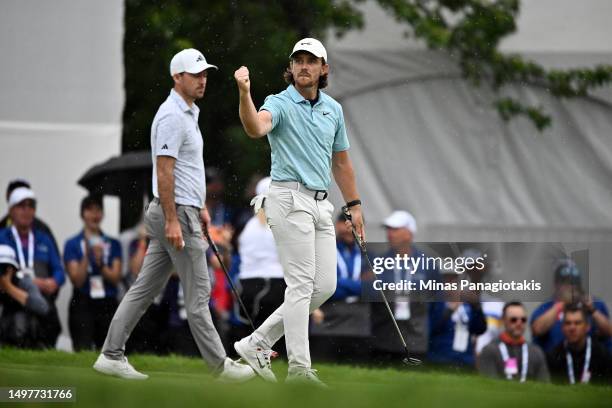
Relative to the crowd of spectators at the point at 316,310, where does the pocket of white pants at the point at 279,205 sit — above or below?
above

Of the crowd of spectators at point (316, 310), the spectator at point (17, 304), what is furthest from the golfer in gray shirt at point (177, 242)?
the spectator at point (17, 304)

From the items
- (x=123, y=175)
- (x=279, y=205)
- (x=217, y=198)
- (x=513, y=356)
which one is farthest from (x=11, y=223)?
(x=513, y=356)

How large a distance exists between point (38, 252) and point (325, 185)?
3881mm

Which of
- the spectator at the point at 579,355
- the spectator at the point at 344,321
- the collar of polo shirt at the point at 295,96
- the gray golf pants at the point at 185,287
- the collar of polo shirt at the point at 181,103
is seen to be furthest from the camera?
the spectator at the point at 344,321

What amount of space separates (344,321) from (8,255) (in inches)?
109

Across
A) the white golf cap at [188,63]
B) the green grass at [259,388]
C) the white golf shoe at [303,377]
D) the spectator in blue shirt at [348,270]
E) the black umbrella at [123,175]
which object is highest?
the white golf cap at [188,63]

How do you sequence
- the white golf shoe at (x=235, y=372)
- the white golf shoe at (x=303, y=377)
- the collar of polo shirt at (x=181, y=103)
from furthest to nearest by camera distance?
the collar of polo shirt at (x=181, y=103), the white golf shoe at (x=235, y=372), the white golf shoe at (x=303, y=377)

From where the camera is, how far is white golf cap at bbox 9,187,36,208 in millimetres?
10562

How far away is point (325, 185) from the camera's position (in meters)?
7.44

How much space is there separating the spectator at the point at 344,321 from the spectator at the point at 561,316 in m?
1.34

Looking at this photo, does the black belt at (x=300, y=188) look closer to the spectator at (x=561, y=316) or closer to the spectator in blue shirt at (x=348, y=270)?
the spectator in blue shirt at (x=348, y=270)

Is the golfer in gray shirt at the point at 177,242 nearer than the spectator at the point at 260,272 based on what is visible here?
Yes

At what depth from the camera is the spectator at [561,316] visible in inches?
401

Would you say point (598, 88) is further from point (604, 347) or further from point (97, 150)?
point (97, 150)
